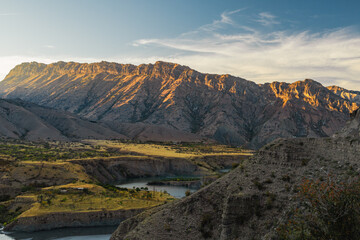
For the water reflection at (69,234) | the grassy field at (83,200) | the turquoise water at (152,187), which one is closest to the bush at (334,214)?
the water reflection at (69,234)

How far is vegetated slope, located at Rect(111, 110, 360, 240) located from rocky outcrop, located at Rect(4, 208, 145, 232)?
35.2 m

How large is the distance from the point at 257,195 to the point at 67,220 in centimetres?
4900

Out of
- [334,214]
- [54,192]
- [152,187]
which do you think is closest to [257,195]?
[334,214]

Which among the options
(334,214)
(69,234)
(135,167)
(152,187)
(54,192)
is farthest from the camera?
(135,167)

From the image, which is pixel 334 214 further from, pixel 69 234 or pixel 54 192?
pixel 54 192

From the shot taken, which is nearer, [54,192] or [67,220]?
[67,220]

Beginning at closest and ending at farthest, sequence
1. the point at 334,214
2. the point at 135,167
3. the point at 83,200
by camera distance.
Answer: the point at 334,214 → the point at 83,200 → the point at 135,167

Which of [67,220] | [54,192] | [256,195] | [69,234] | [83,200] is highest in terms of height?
[256,195]

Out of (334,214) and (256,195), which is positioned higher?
(334,214)

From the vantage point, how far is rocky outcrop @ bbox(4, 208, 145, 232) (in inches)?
2589

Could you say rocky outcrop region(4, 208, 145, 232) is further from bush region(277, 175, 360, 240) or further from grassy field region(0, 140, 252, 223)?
bush region(277, 175, 360, 240)

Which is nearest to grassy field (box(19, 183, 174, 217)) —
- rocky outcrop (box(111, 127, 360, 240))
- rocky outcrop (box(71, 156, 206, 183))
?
rocky outcrop (box(71, 156, 206, 183))

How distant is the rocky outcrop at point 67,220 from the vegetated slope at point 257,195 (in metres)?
35.2

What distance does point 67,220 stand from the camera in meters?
68.1
